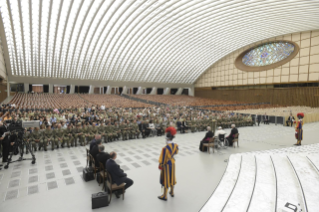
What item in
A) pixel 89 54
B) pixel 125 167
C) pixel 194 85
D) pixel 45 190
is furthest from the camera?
pixel 194 85

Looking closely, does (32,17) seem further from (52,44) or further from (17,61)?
(17,61)

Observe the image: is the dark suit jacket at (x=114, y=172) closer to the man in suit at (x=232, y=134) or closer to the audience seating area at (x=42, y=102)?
the man in suit at (x=232, y=134)

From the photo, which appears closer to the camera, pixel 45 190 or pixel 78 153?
pixel 45 190

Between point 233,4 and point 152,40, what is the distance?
483 inches

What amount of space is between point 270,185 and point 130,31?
2333cm

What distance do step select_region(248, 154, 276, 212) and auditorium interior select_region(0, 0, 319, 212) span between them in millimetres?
35

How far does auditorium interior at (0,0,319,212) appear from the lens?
4.10 meters

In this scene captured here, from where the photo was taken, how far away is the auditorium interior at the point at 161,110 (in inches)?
161

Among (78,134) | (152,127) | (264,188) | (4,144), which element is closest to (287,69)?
(152,127)

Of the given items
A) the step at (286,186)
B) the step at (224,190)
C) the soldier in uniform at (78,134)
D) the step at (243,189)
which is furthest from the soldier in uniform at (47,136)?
the step at (286,186)

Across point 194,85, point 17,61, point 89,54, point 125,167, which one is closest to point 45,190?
point 125,167

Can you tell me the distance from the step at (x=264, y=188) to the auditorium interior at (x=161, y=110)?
35 millimetres

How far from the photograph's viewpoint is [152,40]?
26.7m

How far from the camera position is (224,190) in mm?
4242
